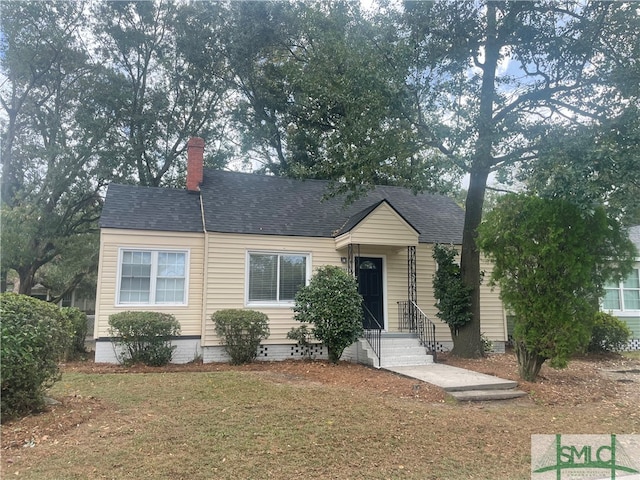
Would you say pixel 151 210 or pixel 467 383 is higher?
pixel 151 210

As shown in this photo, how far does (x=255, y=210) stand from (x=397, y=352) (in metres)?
5.72

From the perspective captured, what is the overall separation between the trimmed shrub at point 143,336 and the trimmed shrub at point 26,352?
4201 mm

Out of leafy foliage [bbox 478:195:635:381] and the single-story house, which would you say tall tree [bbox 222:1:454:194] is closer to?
leafy foliage [bbox 478:195:635:381]

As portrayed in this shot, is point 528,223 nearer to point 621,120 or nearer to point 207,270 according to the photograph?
point 621,120

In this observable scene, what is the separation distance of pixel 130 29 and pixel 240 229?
51.1 feet

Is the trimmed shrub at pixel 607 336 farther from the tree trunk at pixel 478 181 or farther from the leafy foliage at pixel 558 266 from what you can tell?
the leafy foliage at pixel 558 266

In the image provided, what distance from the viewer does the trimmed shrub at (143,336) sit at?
9992mm

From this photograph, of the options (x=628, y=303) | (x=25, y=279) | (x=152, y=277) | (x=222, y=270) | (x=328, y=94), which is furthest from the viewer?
(x=25, y=279)

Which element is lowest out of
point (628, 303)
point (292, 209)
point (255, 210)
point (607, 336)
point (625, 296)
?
point (607, 336)

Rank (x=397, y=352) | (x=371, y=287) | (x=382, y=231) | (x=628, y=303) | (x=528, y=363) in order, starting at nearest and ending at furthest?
(x=528, y=363) < (x=397, y=352) < (x=382, y=231) < (x=371, y=287) < (x=628, y=303)

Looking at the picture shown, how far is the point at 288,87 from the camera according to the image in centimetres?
2141

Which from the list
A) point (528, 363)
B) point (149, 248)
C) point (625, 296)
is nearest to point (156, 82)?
point (149, 248)

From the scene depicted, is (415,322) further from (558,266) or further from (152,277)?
(152,277)

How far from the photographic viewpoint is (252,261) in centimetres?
1184
